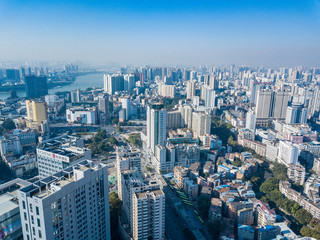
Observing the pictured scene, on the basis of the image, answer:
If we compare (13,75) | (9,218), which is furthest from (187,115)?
(13,75)

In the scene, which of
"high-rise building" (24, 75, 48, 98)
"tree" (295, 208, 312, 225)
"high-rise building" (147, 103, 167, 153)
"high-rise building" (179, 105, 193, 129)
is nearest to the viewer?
"tree" (295, 208, 312, 225)

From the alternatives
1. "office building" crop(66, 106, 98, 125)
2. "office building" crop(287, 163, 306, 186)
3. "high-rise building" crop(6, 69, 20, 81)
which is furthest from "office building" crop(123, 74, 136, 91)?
"office building" crop(287, 163, 306, 186)

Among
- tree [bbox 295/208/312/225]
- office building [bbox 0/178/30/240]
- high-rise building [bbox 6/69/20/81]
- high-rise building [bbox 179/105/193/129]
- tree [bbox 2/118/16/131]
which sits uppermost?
high-rise building [bbox 6/69/20/81]

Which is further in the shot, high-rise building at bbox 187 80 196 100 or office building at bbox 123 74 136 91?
office building at bbox 123 74 136 91

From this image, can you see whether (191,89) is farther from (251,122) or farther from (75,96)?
(75,96)

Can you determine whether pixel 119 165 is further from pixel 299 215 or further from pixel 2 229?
pixel 299 215

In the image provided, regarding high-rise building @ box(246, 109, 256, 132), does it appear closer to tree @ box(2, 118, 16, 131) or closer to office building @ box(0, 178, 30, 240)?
office building @ box(0, 178, 30, 240)

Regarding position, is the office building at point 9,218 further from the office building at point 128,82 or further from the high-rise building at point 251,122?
the office building at point 128,82

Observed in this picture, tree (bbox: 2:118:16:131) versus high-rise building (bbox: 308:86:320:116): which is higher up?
high-rise building (bbox: 308:86:320:116)
